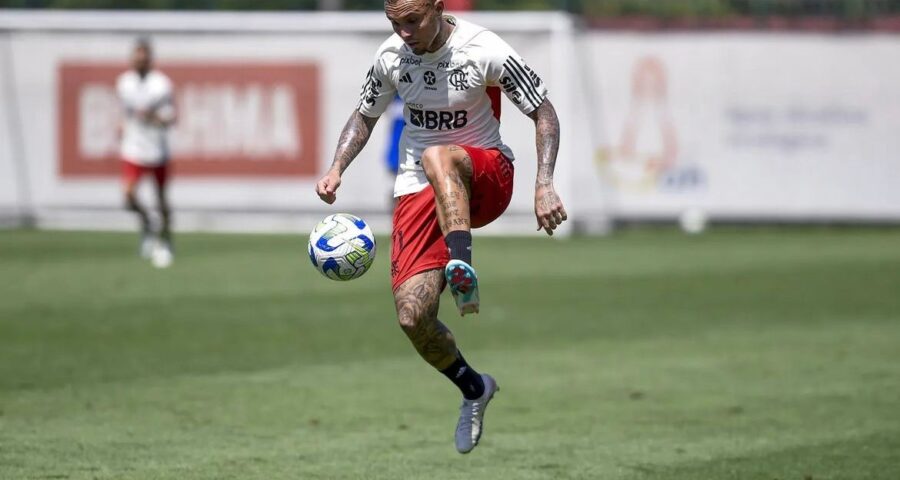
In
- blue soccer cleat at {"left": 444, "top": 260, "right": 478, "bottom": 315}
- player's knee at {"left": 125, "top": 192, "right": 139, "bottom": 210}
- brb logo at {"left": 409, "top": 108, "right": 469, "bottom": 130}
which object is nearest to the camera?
blue soccer cleat at {"left": 444, "top": 260, "right": 478, "bottom": 315}

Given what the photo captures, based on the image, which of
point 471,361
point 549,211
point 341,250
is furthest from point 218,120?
point 549,211

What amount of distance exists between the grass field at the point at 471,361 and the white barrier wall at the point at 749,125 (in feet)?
14.5

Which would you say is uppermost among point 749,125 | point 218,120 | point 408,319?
point 408,319

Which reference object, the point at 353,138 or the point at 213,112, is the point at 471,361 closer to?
the point at 353,138

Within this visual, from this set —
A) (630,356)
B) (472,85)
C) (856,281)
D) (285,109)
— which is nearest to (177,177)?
(285,109)

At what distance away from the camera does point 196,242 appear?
911 inches

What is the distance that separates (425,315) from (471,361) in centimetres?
475

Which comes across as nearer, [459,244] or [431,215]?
[459,244]

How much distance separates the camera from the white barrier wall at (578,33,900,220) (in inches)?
981

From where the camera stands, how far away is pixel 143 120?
66.7 ft

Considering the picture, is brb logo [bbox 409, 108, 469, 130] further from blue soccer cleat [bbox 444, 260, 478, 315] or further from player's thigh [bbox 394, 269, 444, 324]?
blue soccer cleat [bbox 444, 260, 478, 315]

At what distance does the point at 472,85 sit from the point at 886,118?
18.4 metres

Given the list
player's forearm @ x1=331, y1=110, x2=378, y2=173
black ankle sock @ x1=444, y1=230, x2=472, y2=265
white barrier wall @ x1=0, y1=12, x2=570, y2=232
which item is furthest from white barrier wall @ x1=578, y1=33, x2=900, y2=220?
black ankle sock @ x1=444, y1=230, x2=472, y2=265

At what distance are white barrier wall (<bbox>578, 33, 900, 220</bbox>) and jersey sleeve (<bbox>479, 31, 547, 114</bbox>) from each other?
55.7 ft
